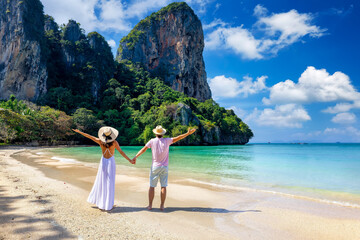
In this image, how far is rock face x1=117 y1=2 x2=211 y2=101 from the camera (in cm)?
8212

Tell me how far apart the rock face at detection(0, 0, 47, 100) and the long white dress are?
57.8 m

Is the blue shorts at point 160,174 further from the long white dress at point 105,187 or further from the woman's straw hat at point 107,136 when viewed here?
the woman's straw hat at point 107,136

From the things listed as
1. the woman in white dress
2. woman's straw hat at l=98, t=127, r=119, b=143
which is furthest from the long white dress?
woman's straw hat at l=98, t=127, r=119, b=143

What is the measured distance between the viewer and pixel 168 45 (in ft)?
278

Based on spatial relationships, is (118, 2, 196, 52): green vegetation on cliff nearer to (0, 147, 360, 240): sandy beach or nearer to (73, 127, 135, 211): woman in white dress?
(0, 147, 360, 240): sandy beach

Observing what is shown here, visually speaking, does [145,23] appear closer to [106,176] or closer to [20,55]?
[20,55]

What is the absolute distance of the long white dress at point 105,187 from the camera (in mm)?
4414

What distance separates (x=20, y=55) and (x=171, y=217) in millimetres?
63463

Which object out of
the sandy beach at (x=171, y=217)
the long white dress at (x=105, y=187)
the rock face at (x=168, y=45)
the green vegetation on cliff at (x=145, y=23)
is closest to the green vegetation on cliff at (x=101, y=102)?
the rock face at (x=168, y=45)

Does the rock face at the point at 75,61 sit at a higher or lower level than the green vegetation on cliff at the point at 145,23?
lower

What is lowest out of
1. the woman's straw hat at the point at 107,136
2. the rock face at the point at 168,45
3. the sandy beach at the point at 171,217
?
the sandy beach at the point at 171,217

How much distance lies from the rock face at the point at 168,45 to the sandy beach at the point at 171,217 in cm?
7673

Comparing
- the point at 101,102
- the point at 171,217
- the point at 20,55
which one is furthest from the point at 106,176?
the point at 101,102

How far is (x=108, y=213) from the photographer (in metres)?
4.29
